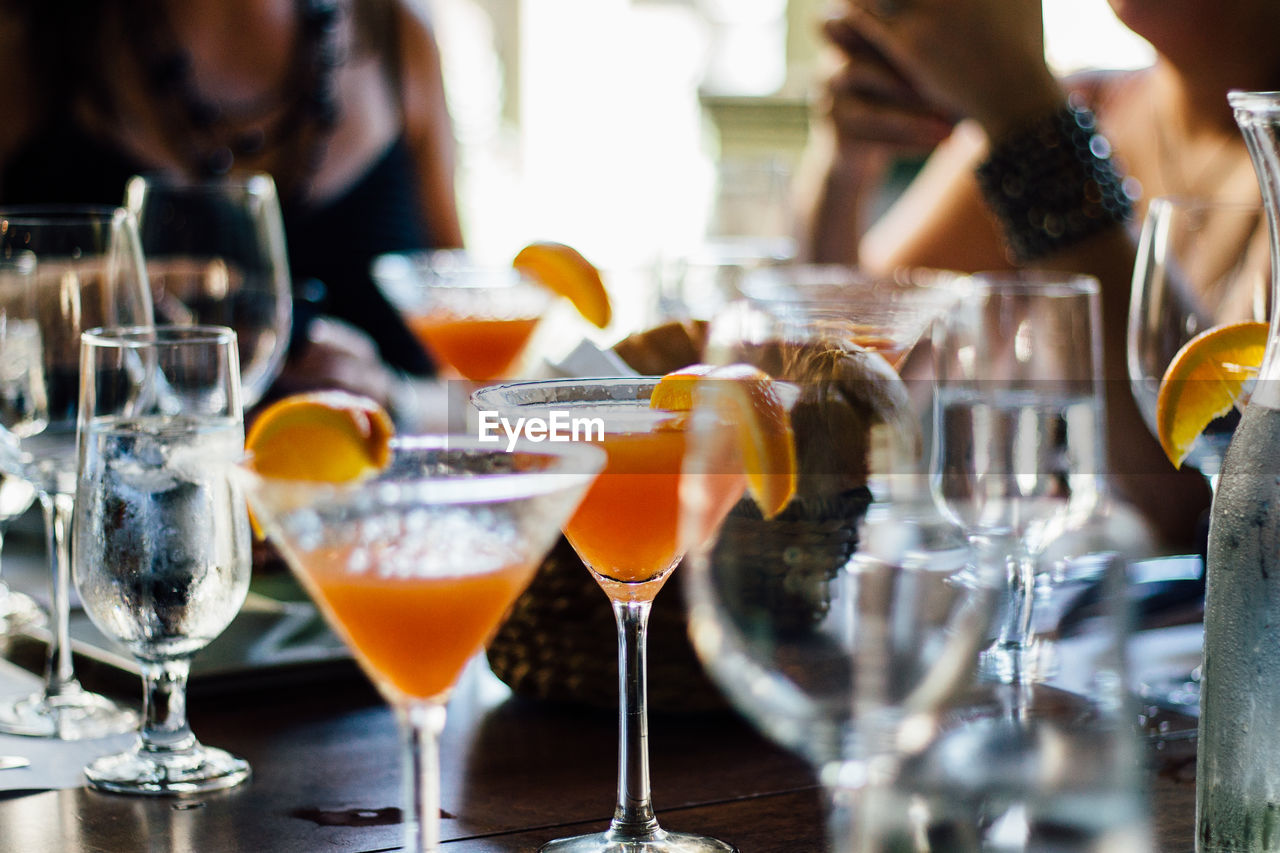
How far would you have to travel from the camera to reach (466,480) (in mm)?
571

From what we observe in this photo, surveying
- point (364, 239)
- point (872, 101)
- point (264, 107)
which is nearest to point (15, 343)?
point (872, 101)

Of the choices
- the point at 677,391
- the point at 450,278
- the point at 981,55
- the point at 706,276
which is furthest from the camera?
the point at 450,278

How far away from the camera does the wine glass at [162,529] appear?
2.58 ft

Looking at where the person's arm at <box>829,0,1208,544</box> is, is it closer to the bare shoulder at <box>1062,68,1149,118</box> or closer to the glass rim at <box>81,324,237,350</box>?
the bare shoulder at <box>1062,68,1149,118</box>

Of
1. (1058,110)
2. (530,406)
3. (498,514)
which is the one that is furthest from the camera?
(1058,110)

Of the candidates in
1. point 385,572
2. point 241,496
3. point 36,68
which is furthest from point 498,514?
point 36,68

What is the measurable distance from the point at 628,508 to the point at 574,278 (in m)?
0.46

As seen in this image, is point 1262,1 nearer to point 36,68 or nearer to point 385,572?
point 385,572

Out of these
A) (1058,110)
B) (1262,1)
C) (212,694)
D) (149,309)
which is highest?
(1262,1)

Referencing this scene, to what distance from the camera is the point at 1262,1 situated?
154cm

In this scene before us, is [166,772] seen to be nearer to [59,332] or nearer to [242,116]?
[59,332]

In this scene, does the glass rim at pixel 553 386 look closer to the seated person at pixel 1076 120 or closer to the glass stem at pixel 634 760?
the glass stem at pixel 634 760

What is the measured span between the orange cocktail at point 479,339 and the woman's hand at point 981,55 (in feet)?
1.84

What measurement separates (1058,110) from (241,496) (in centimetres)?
100
